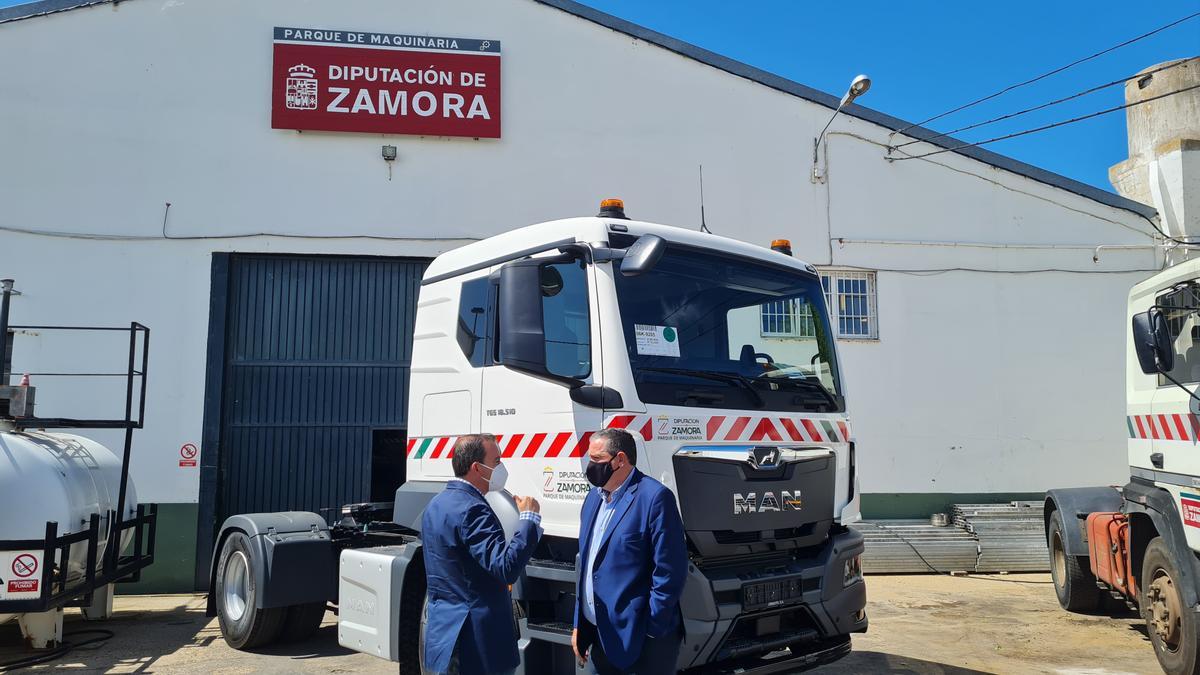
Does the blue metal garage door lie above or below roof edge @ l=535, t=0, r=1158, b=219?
below

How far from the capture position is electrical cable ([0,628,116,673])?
6.56 meters

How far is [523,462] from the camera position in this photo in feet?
15.9

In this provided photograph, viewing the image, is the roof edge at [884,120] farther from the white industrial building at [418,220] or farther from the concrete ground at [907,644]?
the concrete ground at [907,644]

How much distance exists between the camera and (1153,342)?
225 inches

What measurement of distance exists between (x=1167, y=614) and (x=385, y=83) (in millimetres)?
9607

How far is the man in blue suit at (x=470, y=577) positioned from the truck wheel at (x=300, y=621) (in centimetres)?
373

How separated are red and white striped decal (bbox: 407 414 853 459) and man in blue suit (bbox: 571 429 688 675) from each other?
1.71 ft

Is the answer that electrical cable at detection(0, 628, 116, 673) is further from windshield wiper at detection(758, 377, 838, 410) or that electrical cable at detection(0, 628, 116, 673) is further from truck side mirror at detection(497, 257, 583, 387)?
windshield wiper at detection(758, 377, 838, 410)

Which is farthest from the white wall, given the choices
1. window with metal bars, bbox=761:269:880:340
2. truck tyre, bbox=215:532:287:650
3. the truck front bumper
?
the truck front bumper

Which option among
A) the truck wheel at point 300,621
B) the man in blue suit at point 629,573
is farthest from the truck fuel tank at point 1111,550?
the truck wheel at point 300,621

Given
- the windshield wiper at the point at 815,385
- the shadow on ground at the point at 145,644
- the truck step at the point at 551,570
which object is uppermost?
the windshield wiper at the point at 815,385

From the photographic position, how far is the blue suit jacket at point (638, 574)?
3562 mm

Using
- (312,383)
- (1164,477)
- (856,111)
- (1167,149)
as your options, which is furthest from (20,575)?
(1167,149)

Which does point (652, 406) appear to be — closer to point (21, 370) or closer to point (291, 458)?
point (291, 458)
